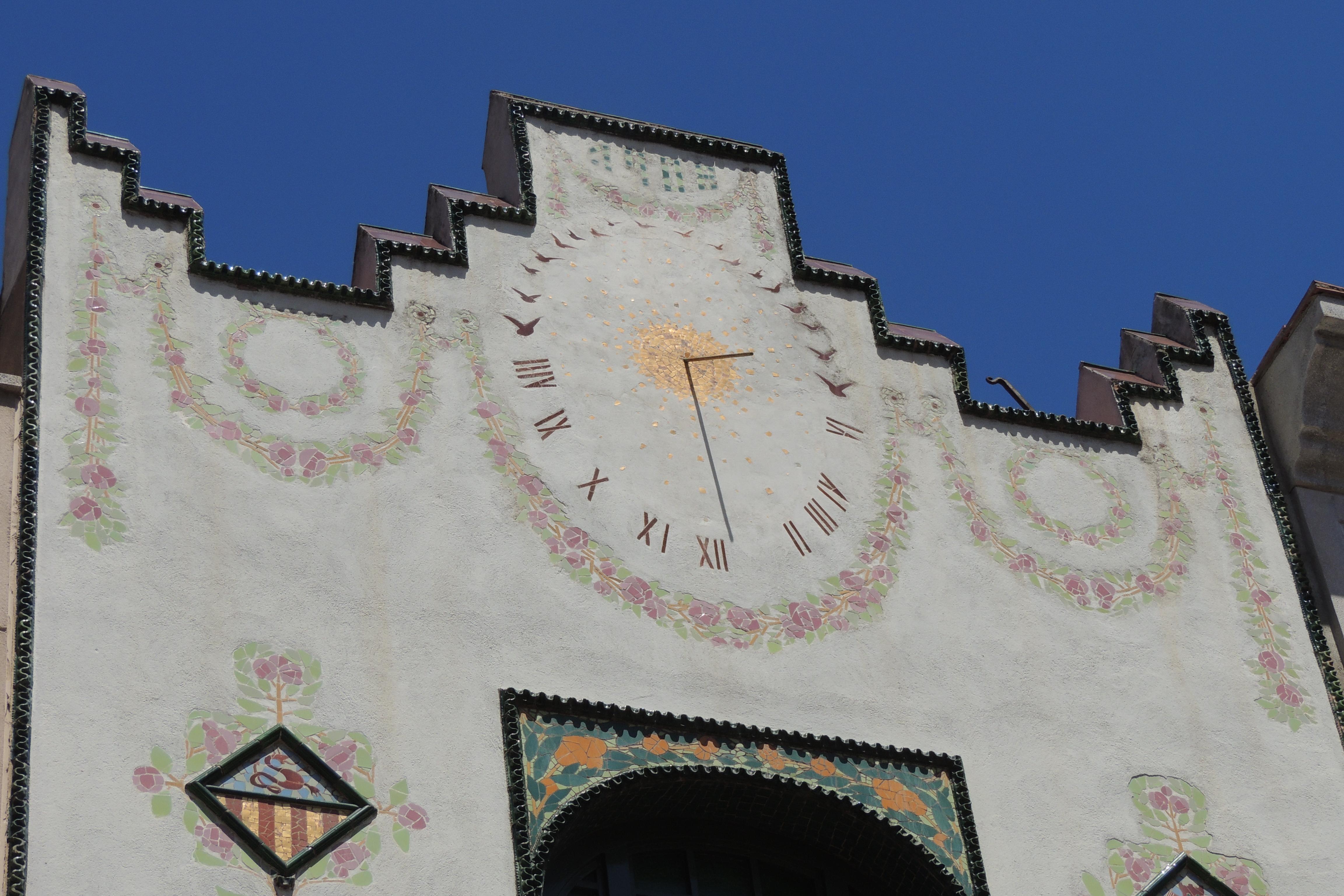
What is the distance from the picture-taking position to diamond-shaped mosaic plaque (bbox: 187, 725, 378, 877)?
755cm

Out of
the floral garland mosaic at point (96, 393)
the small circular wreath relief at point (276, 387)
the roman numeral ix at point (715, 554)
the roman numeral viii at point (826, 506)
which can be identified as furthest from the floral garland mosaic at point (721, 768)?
the floral garland mosaic at point (96, 393)

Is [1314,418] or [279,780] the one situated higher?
[1314,418]

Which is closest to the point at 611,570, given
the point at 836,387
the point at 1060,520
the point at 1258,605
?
the point at 836,387

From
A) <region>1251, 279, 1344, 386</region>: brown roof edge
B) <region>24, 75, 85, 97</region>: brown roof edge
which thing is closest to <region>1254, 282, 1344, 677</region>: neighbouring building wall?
<region>1251, 279, 1344, 386</region>: brown roof edge

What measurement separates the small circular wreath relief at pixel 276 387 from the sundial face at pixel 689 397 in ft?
A: 1.95

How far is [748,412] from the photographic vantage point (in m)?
9.66

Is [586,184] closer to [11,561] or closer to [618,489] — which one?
[618,489]

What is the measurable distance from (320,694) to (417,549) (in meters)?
0.77

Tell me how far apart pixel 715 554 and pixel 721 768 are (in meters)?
1.02

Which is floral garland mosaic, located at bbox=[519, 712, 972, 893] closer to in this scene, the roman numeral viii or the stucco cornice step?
the roman numeral viii

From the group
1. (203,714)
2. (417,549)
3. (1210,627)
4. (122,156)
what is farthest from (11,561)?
(1210,627)

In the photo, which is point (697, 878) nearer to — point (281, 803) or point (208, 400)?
point (281, 803)

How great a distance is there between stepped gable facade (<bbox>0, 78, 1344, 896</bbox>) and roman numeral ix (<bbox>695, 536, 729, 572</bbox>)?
13 millimetres

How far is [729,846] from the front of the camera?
8.70 metres
